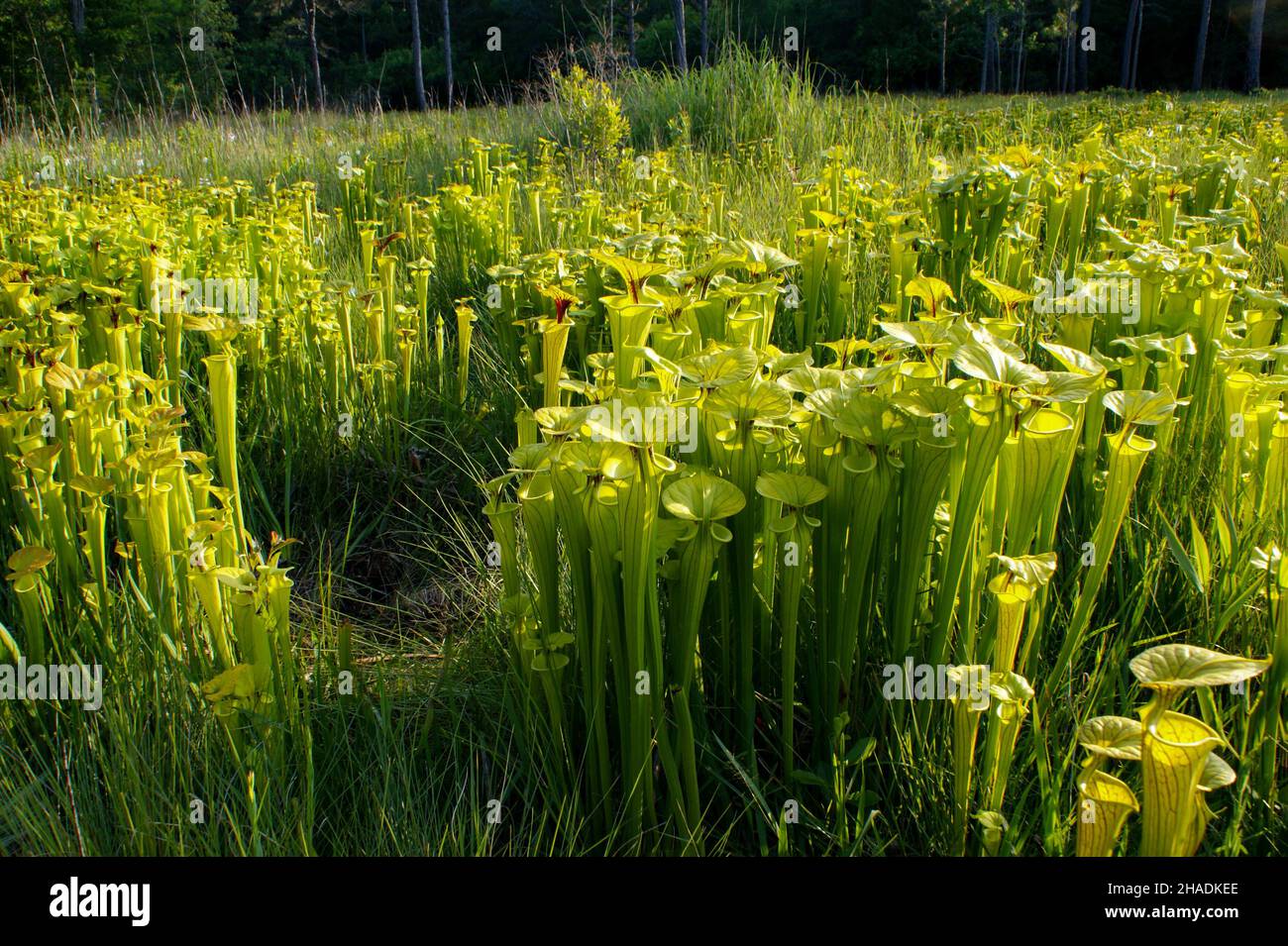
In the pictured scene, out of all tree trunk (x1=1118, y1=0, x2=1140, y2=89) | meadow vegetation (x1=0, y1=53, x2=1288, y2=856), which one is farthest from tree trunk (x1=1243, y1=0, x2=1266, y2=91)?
meadow vegetation (x1=0, y1=53, x2=1288, y2=856)

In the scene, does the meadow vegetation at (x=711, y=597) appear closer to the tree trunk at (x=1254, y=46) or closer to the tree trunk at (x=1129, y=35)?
the tree trunk at (x=1254, y=46)

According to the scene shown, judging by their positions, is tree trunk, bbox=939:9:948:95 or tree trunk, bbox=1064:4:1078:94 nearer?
tree trunk, bbox=939:9:948:95

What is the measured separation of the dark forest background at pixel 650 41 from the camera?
28625mm

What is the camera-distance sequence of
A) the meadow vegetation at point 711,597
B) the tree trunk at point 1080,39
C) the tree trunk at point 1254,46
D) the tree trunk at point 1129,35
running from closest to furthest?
the meadow vegetation at point 711,597
the tree trunk at point 1254,46
the tree trunk at point 1129,35
the tree trunk at point 1080,39

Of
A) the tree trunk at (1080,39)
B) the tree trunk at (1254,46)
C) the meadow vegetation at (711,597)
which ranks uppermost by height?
the tree trunk at (1080,39)

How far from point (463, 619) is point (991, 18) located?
35.9 m

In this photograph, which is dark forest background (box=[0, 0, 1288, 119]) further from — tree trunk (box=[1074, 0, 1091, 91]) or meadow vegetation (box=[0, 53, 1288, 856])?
meadow vegetation (box=[0, 53, 1288, 856])

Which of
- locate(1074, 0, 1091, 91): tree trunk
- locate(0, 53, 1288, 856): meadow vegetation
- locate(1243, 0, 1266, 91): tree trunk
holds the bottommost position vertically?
locate(0, 53, 1288, 856): meadow vegetation

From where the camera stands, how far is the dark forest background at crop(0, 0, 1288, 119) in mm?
Answer: 28625

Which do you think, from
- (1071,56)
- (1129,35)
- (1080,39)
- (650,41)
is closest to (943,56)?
(1129,35)

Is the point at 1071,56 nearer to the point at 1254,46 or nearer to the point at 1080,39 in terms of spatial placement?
the point at 1080,39

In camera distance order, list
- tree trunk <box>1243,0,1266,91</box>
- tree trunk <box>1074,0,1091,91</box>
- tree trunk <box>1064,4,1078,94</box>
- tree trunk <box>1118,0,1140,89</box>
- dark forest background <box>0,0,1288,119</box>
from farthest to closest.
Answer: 1. tree trunk <box>1074,0,1091,91</box>
2. tree trunk <box>1064,4,1078,94</box>
3. tree trunk <box>1118,0,1140,89</box>
4. dark forest background <box>0,0,1288,119</box>
5. tree trunk <box>1243,0,1266,91</box>

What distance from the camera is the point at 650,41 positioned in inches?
1490

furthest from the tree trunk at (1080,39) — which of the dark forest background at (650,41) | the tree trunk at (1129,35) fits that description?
the tree trunk at (1129,35)
